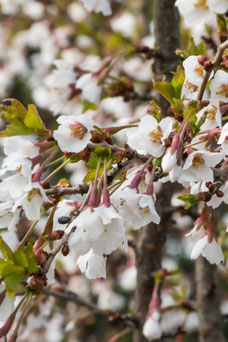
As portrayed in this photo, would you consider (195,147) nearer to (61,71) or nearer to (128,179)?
(128,179)

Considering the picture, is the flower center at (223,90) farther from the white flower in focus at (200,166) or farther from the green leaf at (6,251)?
the green leaf at (6,251)

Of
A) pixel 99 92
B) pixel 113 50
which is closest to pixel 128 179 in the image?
pixel 99 92

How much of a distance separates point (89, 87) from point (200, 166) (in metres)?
0.83

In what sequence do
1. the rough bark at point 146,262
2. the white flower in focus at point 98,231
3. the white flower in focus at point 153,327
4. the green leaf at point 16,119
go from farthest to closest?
the rough bark at point 146,262, the white flower in focus at point 153,327, the green leaf at point 16,119, the white flower in focus at point 98,231

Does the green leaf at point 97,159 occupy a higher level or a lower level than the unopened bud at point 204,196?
higher

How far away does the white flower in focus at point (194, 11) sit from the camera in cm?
99

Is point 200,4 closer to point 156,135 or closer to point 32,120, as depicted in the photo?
point 156,135

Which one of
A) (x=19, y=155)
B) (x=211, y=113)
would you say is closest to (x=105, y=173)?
(x=19, y=155)

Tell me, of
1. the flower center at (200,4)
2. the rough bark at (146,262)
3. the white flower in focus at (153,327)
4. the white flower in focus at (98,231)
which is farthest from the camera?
the rough bark at (146,262)

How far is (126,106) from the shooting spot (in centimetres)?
278

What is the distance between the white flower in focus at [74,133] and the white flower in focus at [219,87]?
23 centimetres

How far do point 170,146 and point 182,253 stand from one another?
3.59m

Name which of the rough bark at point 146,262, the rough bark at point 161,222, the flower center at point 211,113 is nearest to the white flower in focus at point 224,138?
the flower center at point 211,113

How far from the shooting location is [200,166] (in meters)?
0.84
